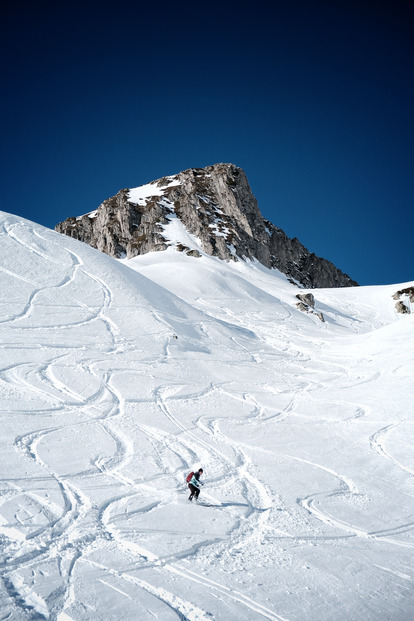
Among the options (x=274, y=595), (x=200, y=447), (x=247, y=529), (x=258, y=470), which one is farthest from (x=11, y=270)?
(x=274, y=595)

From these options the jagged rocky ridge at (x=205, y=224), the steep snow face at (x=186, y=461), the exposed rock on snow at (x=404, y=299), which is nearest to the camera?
the steep snow face at (x=186, y=461)

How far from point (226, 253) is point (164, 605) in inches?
3093

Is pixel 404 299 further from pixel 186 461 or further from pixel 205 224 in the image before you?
pixel 186 461

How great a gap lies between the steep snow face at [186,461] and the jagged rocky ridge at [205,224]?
51555mm

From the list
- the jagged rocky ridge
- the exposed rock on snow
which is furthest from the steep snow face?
the jagged rocky ridge

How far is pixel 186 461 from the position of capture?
13789 mm

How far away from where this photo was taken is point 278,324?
4141 centimetres

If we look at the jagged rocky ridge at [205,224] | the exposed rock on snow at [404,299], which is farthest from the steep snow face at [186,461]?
the jagged rocky ridge at [205,224]

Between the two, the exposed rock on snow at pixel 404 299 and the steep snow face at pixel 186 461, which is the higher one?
the exposed rock on snow at pixel 404 299

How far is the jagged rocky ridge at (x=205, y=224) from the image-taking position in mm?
88250

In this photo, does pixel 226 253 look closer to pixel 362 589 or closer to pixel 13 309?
pixel 13 309

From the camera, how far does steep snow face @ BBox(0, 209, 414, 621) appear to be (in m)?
7.40

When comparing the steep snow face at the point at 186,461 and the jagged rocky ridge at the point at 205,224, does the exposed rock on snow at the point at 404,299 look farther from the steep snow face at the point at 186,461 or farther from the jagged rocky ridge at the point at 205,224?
the steep snow face at the point at 186,461

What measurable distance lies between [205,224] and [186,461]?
82.4 metres
